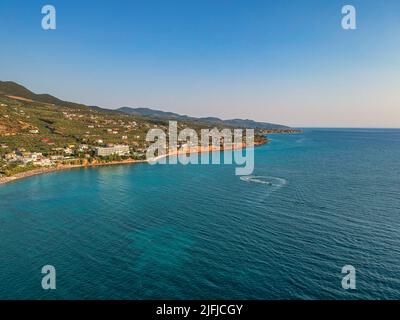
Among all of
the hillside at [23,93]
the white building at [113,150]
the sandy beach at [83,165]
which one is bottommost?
the sandy beach at [83,165]

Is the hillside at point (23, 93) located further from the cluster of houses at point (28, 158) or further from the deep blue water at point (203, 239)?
the deep blue water at point (203, 239)

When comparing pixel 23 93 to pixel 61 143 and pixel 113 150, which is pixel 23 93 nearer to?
pixel 61 143

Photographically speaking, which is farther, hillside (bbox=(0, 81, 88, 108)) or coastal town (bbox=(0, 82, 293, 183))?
hillside (bbox=(0, 81, 88, 108))

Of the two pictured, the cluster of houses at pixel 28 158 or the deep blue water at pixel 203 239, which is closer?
the deep blue water at pixel 203 239

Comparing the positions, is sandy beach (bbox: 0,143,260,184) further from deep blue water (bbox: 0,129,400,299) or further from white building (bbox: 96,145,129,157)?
deep blue water (bbox: 0,129,400,299)

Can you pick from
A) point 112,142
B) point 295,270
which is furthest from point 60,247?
point 112,142

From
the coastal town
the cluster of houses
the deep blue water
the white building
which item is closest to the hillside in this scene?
the coastal town

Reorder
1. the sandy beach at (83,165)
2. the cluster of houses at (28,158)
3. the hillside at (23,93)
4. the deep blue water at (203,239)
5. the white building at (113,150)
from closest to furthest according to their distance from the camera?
the deep blue water at (203,239) < the sandy beach at (83,165) < the cluster of houses at (28,158) < the white building at (113,150) < the hillside at (23,93)

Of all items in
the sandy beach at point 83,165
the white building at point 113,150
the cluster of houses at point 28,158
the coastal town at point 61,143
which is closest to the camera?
the sandy beach at point 83,165

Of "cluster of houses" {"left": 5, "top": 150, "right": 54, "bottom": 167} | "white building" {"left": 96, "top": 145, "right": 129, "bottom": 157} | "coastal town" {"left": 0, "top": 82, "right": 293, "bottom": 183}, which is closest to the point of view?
A: "cluster of houses" {"left": 5, "top": 150, "right": 54, "bottom": 167}

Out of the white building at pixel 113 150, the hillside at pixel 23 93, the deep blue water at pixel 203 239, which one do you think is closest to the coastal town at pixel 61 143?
the white building at pixel 113 150
